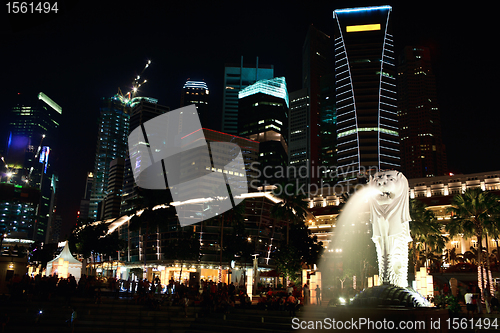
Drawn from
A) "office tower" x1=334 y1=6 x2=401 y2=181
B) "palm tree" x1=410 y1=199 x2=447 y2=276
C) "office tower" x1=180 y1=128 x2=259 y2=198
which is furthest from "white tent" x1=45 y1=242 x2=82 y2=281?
Result: "office tower" x1=334 y1=6 x2=401 y2=181

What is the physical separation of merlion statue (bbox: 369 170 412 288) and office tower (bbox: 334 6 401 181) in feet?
460

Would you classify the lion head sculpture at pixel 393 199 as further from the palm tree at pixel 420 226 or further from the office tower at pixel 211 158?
the office tower at pixel 211 158

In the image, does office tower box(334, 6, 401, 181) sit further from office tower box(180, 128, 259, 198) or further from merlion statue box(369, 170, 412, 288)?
merlion statue box(369, 170, 412, 288)

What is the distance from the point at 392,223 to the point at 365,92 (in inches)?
6010

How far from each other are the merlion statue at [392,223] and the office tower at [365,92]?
460 feet

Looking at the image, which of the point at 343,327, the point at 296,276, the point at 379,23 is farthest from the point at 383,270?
the point at 379,23

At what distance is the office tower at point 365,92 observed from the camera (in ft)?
520

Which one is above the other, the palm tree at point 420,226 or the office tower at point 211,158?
the office tower at point 211,158

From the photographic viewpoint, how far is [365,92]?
538ft

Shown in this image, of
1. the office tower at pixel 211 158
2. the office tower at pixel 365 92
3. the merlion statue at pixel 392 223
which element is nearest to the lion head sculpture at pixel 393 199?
the merlion statue at pixel 392 223

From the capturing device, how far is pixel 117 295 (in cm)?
2734

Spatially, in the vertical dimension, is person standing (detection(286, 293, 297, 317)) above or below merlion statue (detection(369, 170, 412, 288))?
below

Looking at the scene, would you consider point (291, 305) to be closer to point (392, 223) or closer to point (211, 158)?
point (392, 223)

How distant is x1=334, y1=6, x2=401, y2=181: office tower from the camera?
15850 cm
